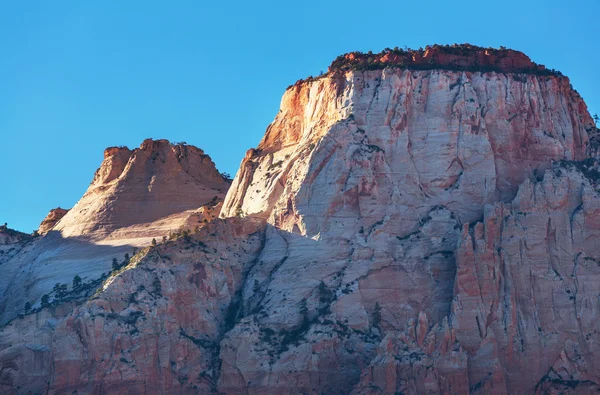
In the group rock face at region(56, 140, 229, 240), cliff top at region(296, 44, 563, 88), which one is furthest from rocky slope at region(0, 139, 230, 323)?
cliff top at region(296, 44, 563, 88)

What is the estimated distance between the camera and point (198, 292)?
389 feet

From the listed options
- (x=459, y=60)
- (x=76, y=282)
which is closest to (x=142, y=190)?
(x=76, y=282)

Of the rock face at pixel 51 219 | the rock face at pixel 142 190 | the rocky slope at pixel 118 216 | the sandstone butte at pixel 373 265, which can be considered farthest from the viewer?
the rock face at pixel 51 219

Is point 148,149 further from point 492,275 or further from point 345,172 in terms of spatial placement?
point 492,275

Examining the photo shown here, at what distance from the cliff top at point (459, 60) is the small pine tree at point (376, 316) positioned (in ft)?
61.2

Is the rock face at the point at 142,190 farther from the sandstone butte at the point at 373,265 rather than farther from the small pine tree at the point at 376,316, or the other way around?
the small pine tree at the point at 376,316

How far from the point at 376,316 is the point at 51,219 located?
40767 millimetres

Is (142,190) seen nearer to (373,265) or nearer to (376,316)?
(373,265)

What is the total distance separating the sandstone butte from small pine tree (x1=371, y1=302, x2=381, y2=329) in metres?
0.12

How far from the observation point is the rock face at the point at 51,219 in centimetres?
14550

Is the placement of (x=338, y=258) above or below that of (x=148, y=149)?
below

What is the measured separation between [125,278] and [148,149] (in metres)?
23.0

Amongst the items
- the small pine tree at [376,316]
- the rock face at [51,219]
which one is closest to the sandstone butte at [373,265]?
the small pine tree at [376,316]

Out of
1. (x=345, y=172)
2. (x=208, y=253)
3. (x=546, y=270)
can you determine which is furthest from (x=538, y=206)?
(x=208, y=253)
